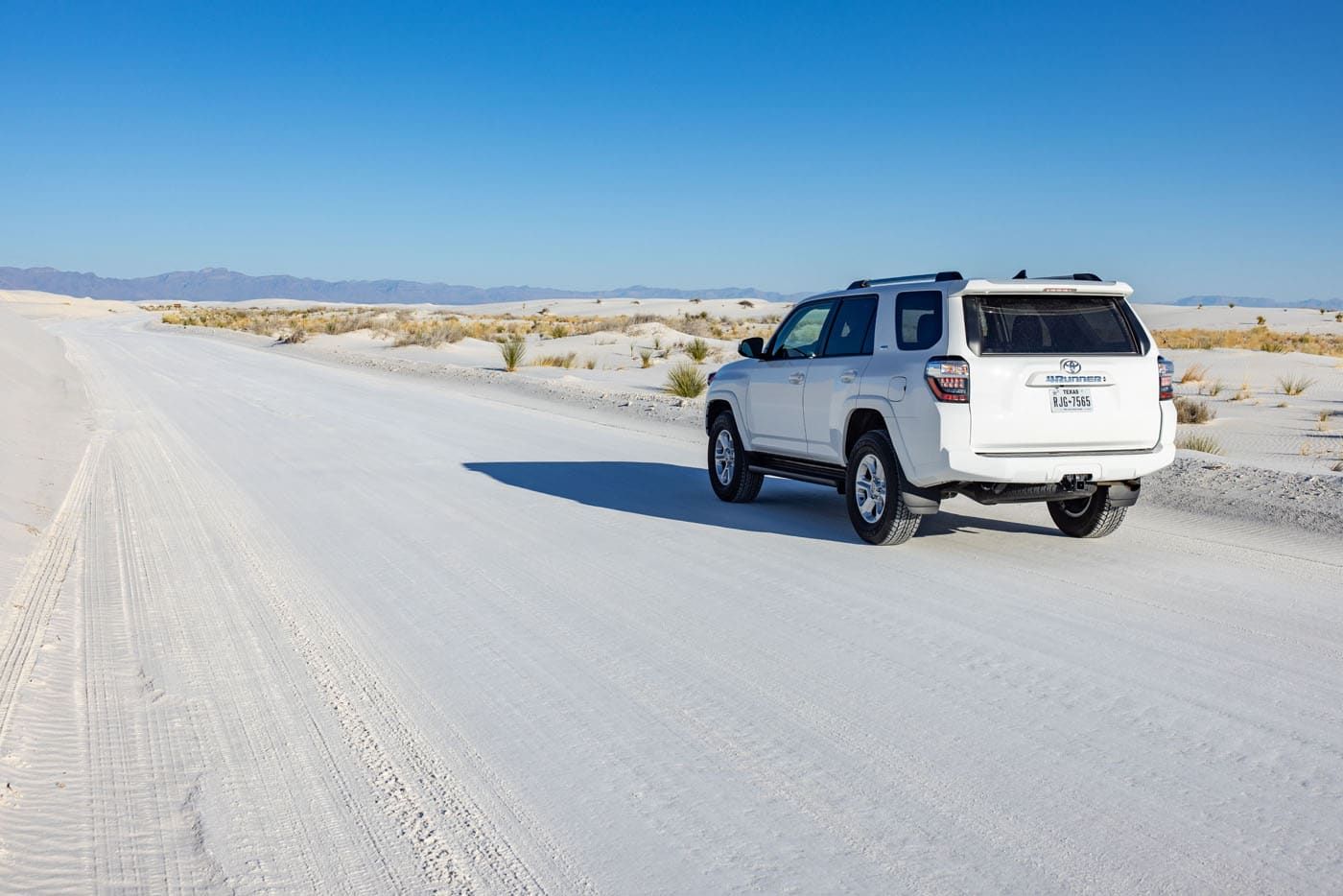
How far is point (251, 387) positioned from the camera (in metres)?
24.9

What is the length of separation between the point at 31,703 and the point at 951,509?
794 centimetres

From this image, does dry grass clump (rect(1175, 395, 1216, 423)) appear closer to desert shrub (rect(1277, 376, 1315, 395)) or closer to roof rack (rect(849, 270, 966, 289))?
desert shrub (rect(1277, 376, 1315, 395))

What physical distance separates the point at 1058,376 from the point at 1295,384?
22636 mm

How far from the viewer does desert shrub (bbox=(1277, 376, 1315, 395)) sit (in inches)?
1024

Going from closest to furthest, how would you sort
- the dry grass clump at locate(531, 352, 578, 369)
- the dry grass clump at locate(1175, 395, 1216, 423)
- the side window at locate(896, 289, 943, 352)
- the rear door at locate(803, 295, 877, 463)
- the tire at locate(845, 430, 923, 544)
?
the side window at locate(896, 289, 943, 352), the tire at locate(845, 430, 923, 544), the rear door at locate(803, 295, 877, 463), the dry grass clump at locate(1175, 395, 1216, 423), the dry grass clump at locate(531, 352, 578, 369)

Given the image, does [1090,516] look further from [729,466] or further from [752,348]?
[729,466]

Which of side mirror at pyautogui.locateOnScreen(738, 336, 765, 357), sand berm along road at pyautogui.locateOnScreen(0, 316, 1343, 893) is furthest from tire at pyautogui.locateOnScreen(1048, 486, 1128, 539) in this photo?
side mirror at pyautogui.locateOnScreen(738, 336, 765, 357)

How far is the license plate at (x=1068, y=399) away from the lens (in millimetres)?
8539

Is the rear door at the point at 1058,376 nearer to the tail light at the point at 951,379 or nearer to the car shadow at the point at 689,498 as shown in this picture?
the tail light at the point at 951,379

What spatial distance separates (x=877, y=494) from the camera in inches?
362

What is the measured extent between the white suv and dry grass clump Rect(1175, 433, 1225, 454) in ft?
25.5

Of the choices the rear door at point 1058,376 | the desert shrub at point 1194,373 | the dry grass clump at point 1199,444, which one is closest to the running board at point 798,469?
the rear door at point 1058,376

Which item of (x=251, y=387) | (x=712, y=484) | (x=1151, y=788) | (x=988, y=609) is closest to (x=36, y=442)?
(x=712, y=484)

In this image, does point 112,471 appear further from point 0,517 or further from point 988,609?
point 988,609
